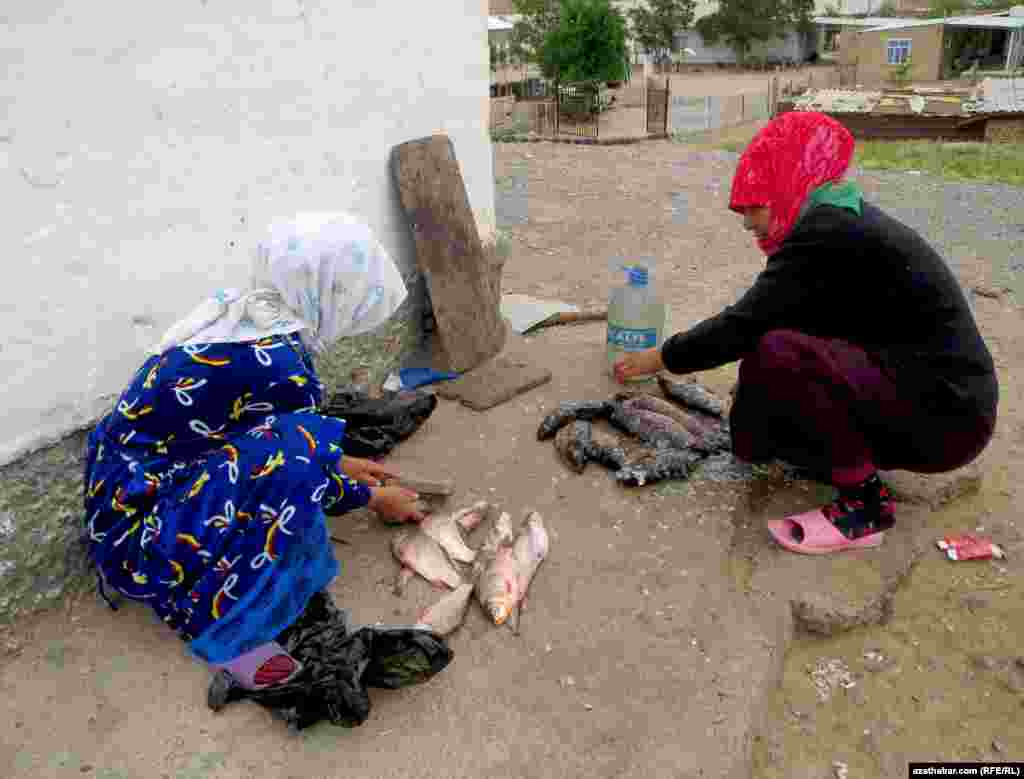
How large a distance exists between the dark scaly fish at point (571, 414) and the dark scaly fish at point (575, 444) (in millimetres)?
41

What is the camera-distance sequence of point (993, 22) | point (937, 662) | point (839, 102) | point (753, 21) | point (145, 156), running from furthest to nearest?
point (753, 21)
point (993, 22)
point (839, 102)
point (145, 156)
point (937, 662)

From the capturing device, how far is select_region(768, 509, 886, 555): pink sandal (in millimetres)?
2621

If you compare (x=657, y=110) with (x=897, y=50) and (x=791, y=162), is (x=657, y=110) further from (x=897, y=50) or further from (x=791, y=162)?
(x=897, y=50)

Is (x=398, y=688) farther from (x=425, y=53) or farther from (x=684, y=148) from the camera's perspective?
(x=684, y=148)

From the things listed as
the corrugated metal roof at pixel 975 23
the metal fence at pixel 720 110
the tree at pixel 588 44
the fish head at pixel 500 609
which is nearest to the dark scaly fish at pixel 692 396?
the fish head at pixel 500 609

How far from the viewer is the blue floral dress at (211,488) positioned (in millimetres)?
2072

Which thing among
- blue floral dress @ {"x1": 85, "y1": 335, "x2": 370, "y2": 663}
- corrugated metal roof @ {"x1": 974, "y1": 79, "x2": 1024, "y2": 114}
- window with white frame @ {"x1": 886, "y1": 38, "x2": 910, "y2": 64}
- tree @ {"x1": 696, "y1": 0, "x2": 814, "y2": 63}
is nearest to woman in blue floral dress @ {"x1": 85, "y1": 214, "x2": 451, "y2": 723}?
blue floral dress @ {"x1": 85, "y1": 335, "x2": 370, "y2": 663}

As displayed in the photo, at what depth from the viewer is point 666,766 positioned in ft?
6.20

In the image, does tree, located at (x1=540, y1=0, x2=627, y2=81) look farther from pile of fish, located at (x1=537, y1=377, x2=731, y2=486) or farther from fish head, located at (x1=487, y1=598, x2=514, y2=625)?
fish head, located at (x1=487, y1=598, x2=514, y2=625)

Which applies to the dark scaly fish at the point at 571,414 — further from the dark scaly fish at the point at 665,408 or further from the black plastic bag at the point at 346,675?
the black plastic bag at the point at 346,675

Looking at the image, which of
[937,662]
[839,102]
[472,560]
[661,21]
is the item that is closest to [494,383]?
[472,560]

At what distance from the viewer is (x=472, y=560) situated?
8.52 ft

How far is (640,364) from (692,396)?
0.50 metres

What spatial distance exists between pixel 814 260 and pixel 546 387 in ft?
5.29
